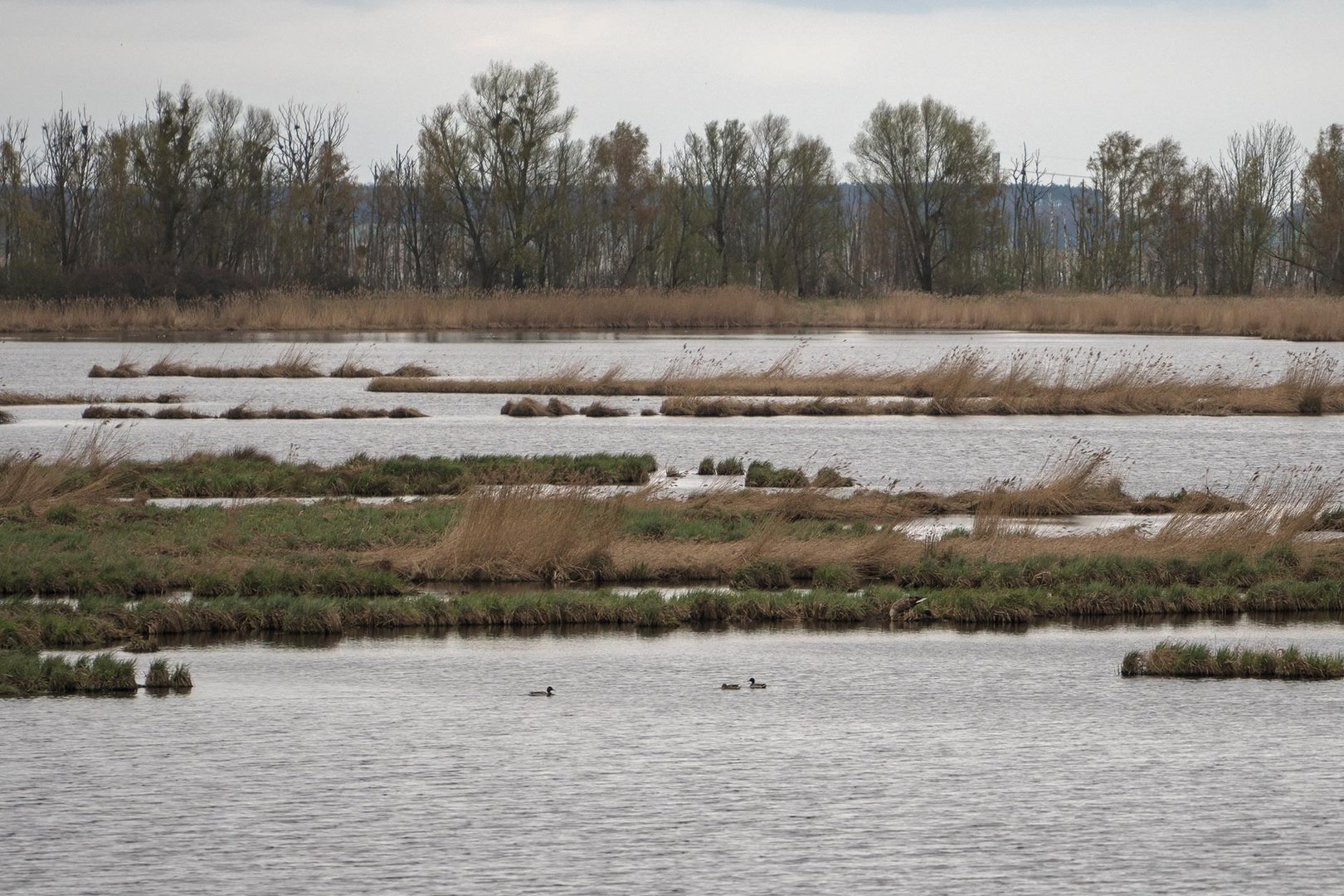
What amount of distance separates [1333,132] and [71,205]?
7829 cm

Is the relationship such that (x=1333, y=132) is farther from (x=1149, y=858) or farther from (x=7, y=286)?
(x=1149, y=858)

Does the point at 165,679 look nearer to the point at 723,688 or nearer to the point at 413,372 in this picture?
the point at 723,688

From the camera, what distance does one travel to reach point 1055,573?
1936 cm

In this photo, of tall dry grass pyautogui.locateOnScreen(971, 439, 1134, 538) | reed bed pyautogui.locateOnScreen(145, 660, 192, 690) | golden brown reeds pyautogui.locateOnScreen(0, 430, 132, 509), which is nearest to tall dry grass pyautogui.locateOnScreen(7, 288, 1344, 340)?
golden brown reeds pyautogui.locateOnScreen(0, 430, 132, 509)

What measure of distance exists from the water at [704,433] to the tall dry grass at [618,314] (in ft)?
Result: 39.1

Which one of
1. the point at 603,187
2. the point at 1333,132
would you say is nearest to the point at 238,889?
the point at 603,187

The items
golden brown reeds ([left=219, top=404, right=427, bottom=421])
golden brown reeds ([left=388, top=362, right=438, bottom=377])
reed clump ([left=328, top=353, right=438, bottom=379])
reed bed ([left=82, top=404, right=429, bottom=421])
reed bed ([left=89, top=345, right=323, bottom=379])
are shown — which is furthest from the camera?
reed bed ([left=89, top=345, right=323, bottom=379])

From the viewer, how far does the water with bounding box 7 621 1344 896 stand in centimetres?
997

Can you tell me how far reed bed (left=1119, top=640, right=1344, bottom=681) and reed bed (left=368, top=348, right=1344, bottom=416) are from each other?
27311 millimetres

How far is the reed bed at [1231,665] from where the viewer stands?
15266mm

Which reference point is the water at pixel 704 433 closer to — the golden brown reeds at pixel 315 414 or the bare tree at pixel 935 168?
the golden brown reeds at pixel 315 414

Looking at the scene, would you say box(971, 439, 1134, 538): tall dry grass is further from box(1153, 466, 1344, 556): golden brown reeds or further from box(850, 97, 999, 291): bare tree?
box(850, 97, 999, 291): bare tree

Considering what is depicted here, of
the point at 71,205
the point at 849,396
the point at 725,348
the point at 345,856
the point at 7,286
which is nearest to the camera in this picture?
the point at 345,856

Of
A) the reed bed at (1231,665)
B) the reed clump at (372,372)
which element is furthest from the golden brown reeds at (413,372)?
the reed bed at (1231,665)
